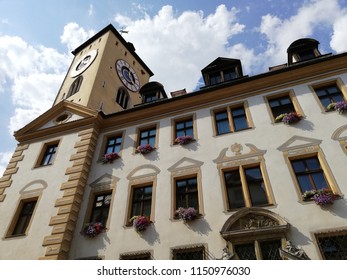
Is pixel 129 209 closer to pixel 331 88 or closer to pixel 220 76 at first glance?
A: pixel 220 76

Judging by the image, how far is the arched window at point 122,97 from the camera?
26.4 meters

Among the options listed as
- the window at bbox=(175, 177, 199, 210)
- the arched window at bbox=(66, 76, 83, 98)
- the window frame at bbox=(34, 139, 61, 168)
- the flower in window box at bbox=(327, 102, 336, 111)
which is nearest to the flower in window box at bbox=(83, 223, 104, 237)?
the window at bbox=(175, 177, 199, 210)

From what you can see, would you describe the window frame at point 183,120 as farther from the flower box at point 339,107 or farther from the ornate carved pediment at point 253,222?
the flower box at point 339,107

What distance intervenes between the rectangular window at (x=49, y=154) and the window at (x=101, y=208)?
3982 millimetres

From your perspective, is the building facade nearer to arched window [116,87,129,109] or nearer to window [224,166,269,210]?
window [224,166,269,210]

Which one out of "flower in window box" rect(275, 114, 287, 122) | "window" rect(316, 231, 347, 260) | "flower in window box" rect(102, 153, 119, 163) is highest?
"flower in window box" rect(275, 114, 287, 122)

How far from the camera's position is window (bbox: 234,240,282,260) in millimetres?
9535

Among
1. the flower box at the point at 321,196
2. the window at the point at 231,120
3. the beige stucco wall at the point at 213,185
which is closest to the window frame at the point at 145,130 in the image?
the beige stucco wall at the point at 213,185

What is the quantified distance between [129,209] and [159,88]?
30.3ft

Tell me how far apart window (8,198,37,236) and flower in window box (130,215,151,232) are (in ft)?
18.2

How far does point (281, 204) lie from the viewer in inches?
407

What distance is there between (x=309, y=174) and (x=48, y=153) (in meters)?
13.8
